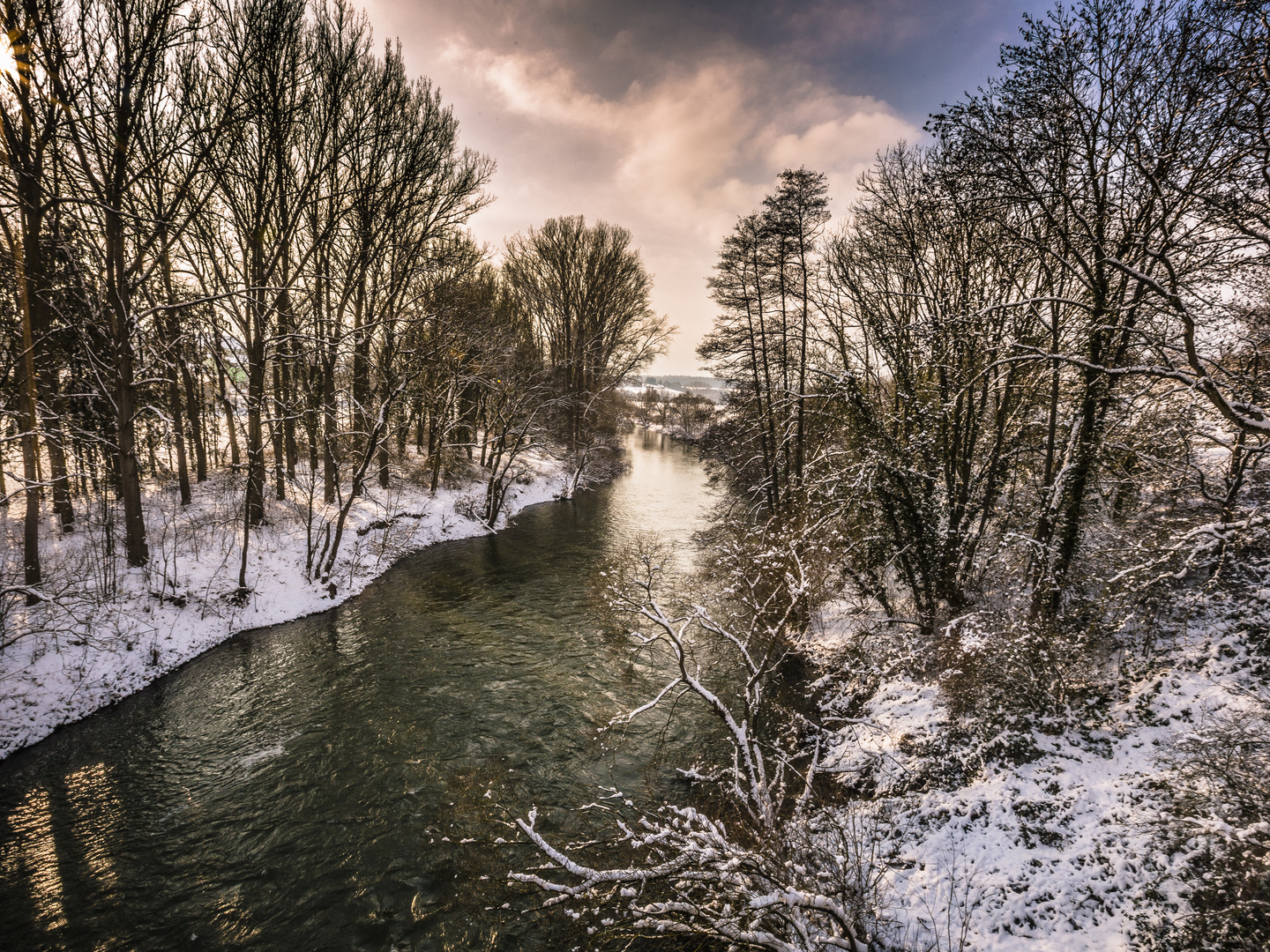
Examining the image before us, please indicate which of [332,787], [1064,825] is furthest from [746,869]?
[332,787]

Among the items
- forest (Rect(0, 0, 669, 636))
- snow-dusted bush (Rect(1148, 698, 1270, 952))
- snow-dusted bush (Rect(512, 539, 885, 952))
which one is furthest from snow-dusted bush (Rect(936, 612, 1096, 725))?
forest (Rect(0, 0, 669, 636))

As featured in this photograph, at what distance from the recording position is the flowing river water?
5.34 m

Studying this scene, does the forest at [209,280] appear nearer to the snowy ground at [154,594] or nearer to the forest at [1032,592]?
the snowy ground at [154,594]

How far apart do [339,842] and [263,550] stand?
33.8 feet

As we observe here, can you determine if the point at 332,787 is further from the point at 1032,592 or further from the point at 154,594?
the point at 1032,592

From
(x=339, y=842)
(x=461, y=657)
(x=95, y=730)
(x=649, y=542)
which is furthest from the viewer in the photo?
(x=649, y=542)

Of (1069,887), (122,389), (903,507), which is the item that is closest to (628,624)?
(903,507)

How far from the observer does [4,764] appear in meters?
6.92

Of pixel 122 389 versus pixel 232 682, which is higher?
pixel 122 389

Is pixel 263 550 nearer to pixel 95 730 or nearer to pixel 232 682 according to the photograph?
pixel 232 682

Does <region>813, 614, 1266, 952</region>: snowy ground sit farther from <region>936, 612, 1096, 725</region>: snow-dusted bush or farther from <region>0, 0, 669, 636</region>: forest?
<region>0, 0, 669, 636</region>: forest

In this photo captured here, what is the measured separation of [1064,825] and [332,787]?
955cm

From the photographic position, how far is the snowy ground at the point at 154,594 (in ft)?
25.8

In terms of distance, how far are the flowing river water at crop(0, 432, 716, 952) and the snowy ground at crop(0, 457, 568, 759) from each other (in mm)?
486
